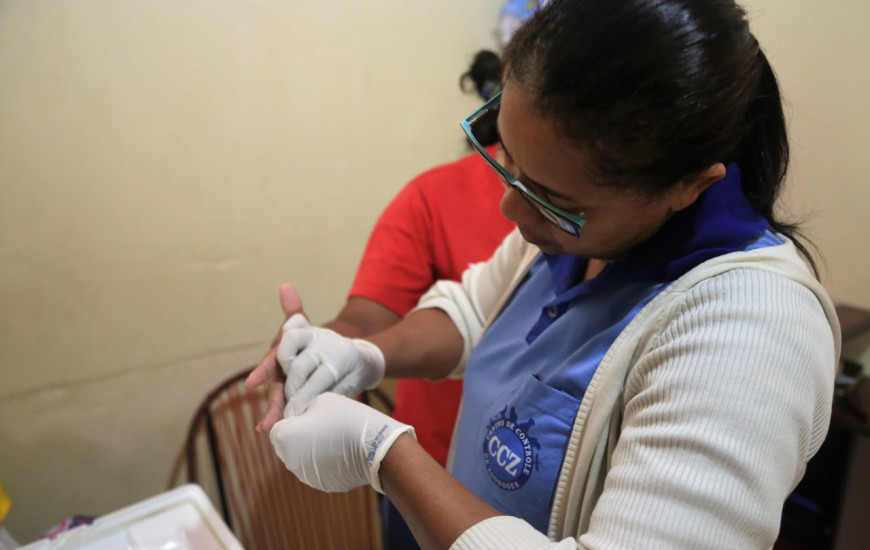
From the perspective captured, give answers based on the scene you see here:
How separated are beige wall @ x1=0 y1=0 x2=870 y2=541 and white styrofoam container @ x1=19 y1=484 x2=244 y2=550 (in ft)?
1.73

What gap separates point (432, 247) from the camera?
4.17 feet

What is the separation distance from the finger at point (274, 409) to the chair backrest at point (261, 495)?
714 millimetres

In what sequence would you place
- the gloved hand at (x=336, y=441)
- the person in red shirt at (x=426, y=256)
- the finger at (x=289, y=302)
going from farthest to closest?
the person in red shirt at (x=426, y=256) < the finger at (x=289, y=302) < the gloved hand at (x=336, y=441)

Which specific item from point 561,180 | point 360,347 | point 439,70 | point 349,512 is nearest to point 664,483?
point 561,180

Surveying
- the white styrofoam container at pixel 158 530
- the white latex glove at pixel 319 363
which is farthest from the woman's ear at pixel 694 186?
the white styrofoam container at pixel 158 530

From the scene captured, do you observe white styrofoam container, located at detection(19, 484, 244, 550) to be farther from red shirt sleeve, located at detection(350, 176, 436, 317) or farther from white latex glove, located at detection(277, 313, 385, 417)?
red shirt sleeve, located at detection(350, 176, 436, 317)

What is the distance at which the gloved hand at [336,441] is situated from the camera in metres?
0.67

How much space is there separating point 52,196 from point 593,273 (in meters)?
1.17

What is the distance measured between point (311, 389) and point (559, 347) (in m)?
0.37

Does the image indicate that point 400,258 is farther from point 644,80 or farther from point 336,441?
point 644,80

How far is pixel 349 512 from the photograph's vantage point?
61.5 inches

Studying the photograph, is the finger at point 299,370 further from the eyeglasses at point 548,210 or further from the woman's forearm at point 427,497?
the eyeglasses at point 548,210

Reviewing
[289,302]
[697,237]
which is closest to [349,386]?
[289,302]

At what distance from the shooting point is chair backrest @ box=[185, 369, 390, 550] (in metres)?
1.53
